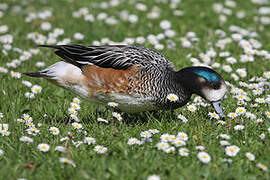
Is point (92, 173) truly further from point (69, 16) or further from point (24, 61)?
point (69, 16)

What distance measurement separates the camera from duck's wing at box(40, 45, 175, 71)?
4793 millimetres

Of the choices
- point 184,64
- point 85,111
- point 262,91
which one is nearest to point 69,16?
point 184,64

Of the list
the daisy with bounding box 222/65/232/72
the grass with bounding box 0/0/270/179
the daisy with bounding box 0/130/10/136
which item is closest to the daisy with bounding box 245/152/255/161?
the grass with bounding box 0/0/270/179

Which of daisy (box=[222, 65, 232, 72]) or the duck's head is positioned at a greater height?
the duck's head

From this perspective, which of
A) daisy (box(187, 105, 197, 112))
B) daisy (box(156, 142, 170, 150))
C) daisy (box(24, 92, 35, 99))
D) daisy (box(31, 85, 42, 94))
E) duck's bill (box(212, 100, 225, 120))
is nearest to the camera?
daisy (box(156, 142, 170, 150))

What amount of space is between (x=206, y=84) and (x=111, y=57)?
1105 mm

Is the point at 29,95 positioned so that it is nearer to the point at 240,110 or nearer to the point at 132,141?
the point at 132,141

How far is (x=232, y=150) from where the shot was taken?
386cm

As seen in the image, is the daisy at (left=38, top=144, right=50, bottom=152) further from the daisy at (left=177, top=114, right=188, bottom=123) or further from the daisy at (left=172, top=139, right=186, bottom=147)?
A: the daisy at (left=177, top=114, right=188, bottom=123)

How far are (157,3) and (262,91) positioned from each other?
4.61 m

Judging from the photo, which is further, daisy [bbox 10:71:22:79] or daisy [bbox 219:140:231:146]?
daisy [bbox 10:71:22:79]

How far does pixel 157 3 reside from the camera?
946 cm

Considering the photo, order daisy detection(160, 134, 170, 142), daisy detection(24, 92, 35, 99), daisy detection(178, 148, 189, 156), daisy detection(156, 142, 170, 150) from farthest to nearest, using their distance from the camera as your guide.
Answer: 1. daisy detection(24, 92, 35, 99)
2. daisy detection(160, 134, 170, 142)
3. daisy detection(156, 142, 170, 150)
4. daisy detection(178, 148, 189, 156)

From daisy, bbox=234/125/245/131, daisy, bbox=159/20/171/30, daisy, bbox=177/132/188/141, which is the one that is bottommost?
daisy, bbox=159/20/171/30
